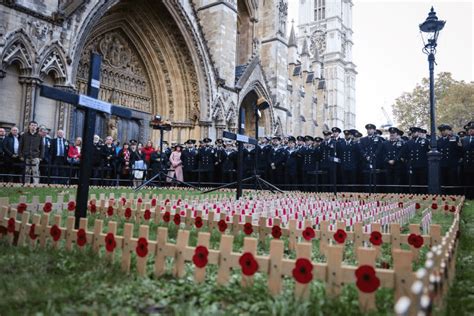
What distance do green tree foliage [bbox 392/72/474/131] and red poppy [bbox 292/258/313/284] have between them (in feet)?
142

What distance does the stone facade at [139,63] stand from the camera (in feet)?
43.9

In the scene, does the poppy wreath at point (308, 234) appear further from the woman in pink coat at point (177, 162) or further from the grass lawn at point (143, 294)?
the woman in pink coat at point (177, 162)

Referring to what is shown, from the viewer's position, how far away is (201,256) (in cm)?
277

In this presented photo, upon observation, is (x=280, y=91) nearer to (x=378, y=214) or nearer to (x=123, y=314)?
(x=378, y=214)

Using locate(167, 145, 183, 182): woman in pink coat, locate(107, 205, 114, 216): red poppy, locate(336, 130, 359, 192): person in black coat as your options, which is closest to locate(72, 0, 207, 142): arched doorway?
locate(167, 145, 183, 182): woman in pink coat

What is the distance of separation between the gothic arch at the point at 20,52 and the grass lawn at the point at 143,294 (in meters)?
11.9

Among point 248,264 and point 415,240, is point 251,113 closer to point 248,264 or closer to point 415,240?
point 415,240

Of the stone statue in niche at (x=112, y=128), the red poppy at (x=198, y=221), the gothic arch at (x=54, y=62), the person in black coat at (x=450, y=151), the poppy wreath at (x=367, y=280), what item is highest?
the gothic arch at (x=54, y=62)

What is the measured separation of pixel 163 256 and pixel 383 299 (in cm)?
162

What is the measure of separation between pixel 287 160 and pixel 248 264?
13.6m

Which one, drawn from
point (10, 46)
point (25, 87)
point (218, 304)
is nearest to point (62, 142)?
point (25, 87)

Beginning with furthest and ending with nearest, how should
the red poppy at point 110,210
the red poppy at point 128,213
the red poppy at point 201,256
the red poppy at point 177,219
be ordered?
the red poppy at point 110,210 → the red poppy at point 128,213 → the red poppy at point 177,219 → the red poppy at point 201,256

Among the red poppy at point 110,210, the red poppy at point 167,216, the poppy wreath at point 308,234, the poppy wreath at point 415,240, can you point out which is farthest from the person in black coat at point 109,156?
the poppy wreath at point 415,240

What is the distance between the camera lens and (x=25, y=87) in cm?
1341
